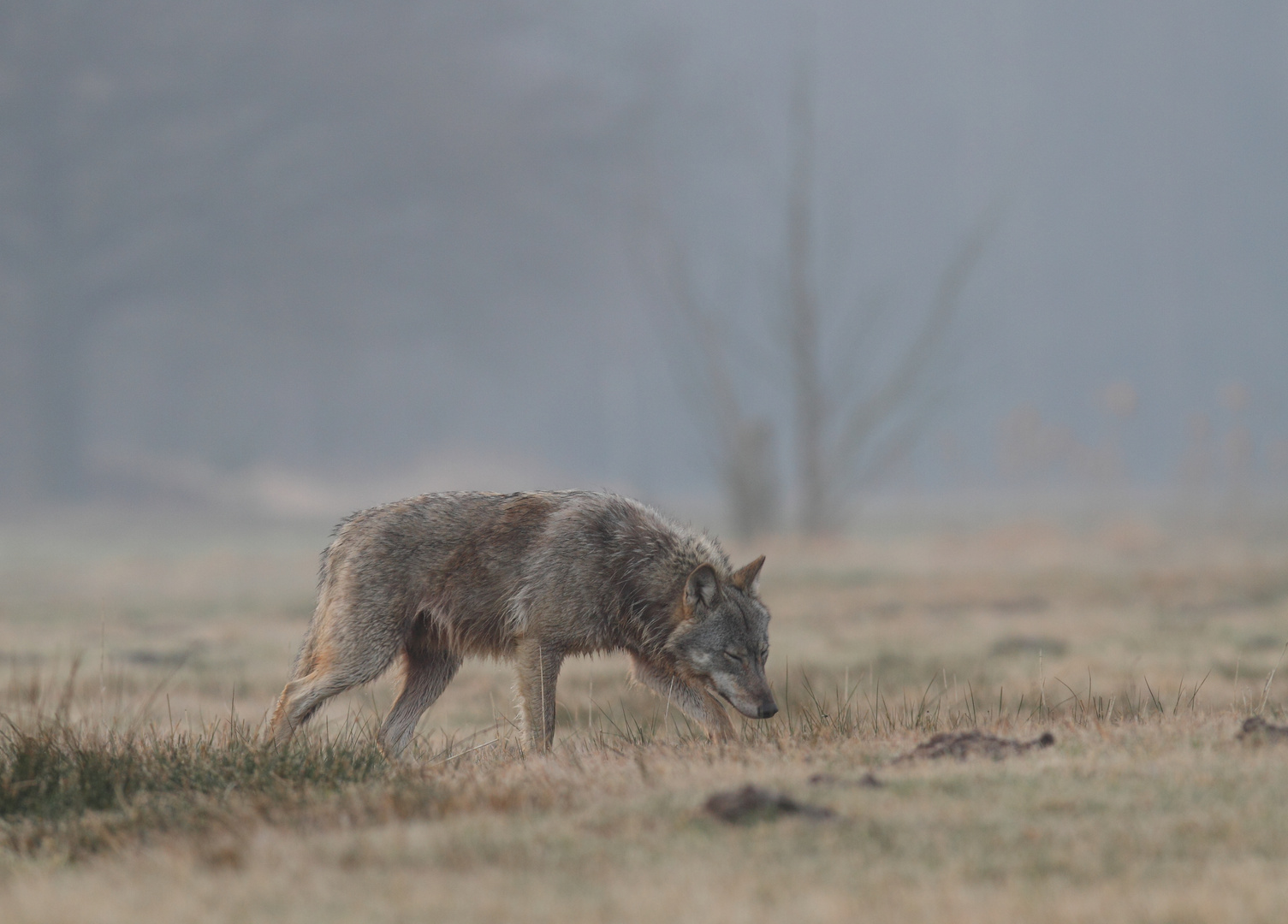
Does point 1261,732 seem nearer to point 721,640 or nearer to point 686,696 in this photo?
point 721,640

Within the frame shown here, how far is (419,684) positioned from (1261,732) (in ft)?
16.9

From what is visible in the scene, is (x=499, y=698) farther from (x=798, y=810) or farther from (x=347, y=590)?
(x=798, y=810)

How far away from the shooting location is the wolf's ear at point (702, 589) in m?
8.09

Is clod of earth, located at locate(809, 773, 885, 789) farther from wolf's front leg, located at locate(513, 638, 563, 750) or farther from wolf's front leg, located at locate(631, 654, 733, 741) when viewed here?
wolf's front leg, located at locate(513, 638, 563, 750)

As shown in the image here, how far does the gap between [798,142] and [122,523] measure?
42.6m

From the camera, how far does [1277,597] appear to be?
2280 cm

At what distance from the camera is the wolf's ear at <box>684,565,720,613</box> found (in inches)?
319

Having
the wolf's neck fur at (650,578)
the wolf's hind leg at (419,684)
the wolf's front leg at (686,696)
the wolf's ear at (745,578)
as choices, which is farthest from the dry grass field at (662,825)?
the wolf's ear at (745,578)

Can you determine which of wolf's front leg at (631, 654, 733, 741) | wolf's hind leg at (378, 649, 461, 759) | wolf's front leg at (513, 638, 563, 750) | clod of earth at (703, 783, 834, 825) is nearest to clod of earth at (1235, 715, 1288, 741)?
clod of earth at (703, 783, 834, 825)

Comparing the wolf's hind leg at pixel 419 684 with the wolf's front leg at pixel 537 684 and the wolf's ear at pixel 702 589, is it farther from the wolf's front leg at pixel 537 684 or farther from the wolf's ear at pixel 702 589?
the wolf's ear at pixel 702 589

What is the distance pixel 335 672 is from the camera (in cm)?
814

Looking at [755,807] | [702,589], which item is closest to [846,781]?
[755,807]

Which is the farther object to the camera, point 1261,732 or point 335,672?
point 335,672

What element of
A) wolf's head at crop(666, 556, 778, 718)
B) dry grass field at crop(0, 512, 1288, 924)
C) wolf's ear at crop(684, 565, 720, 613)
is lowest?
dry grass field at crop(0, 512, 1288, 924)
